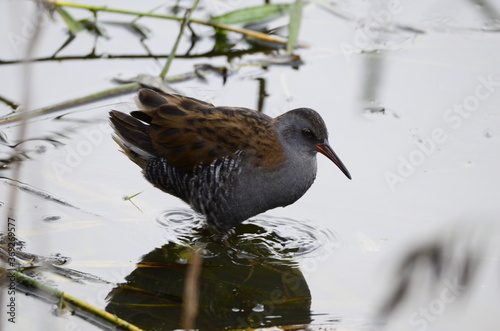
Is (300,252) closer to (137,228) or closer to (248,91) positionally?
(137,228)

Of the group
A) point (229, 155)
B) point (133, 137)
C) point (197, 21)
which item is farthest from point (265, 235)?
point (197, 21)

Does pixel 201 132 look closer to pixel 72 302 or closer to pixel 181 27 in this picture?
pixel 72 302

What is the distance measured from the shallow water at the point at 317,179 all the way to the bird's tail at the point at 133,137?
25cm

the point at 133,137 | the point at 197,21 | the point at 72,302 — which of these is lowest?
the point at 72,302

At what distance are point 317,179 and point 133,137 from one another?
4.22 feet

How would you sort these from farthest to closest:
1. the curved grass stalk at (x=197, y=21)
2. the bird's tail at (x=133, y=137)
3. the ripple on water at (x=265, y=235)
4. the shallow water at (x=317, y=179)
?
the curved grass stalk at (x=197, y=21)
the bird's tail at (x=133, y=137)
the ripple on water at (x=265, y=235)
the shallow water at (x=317, y=179)

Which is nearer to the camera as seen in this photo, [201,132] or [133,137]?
[201,132]

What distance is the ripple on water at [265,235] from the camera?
13.1 ft

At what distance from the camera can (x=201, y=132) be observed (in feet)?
13.4

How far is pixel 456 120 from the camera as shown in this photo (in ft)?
17.4

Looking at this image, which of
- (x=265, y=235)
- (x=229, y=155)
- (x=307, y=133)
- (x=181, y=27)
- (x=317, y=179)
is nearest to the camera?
(x=229, y=155)

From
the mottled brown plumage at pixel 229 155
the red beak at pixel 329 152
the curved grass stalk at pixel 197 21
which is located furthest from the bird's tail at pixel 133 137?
the curved grass stalk at pixel 197 21

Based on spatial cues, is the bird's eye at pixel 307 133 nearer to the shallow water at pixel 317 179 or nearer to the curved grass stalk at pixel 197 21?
the shallow water at pixel 317 179

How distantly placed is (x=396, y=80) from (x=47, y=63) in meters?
2.90
